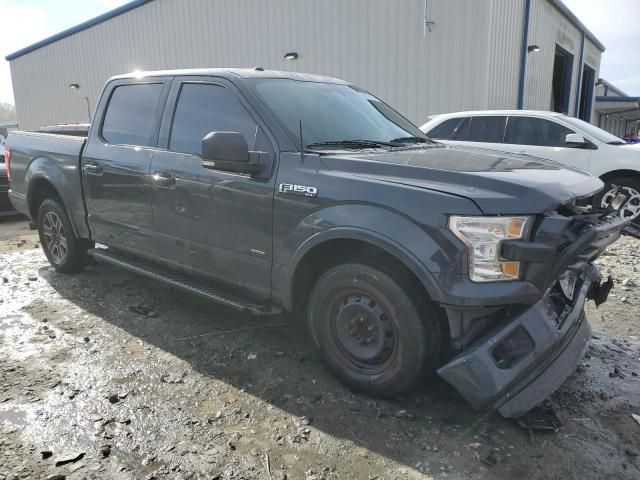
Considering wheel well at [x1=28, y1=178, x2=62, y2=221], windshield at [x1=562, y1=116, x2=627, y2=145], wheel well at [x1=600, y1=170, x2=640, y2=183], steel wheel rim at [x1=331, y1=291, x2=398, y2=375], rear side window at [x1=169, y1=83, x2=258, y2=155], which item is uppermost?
rear side window at [x1=169, y1=83, x2=258, y2=155]

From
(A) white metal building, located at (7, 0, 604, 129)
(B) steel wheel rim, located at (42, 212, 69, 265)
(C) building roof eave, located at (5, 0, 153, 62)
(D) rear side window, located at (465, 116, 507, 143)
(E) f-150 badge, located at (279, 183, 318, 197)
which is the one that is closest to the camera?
(E) f-150 badge, located at (279, 183, 318, 197)

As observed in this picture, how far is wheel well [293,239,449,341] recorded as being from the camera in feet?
9.09

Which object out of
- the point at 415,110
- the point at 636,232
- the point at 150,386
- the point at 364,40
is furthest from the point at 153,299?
the point at 364,40

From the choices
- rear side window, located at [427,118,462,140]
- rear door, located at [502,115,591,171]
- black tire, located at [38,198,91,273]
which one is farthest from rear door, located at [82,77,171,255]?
rear door, located at [502,115,591,171]

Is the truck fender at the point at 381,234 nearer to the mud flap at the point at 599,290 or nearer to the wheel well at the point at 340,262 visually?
the wheel well at the point at 340,262

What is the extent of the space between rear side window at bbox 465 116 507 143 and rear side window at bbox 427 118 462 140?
0.88 ft

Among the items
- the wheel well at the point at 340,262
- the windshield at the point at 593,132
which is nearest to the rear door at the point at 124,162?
the wheel well at the point at 340,262

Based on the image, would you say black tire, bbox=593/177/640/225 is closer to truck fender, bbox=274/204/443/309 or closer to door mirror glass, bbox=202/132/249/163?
truck fender, bbox=274/204/443/309

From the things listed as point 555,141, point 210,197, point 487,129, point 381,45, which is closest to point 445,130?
point 487,129

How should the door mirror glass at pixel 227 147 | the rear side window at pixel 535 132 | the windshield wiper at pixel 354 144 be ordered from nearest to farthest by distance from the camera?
the door mirror glass at pixel 227 147, the windshield wiper at pixel 354 144, the rear side window at pixel 535 132

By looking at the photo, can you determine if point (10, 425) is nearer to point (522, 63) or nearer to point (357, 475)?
point (357, 475)

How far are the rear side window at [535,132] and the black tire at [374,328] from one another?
6.16 meters

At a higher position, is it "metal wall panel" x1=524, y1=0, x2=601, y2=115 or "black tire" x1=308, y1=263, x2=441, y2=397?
"metal wall panel" x1=524, y1=0, x2=601, y2=115

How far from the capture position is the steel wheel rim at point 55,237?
527 centimetres
